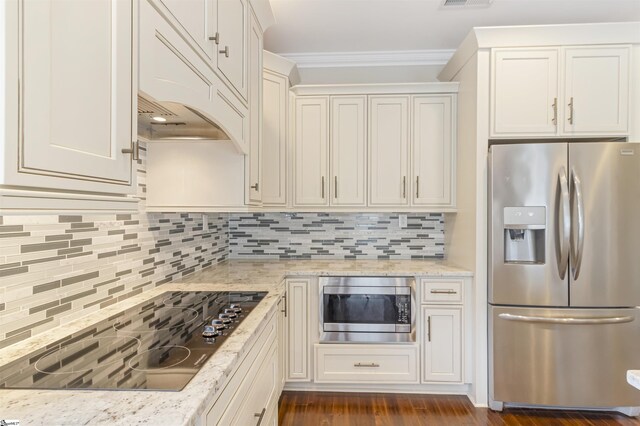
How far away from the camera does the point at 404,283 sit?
246 centimetres

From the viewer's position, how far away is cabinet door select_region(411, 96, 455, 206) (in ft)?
8.95

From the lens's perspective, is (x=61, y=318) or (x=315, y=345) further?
(x=315, y=345)

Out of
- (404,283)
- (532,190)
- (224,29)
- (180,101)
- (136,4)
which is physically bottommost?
(404,283)

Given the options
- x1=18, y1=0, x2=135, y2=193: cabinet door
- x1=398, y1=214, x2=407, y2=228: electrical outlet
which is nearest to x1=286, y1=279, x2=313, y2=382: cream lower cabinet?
x1=398, y1=214, x2=407, y2=228: electrical outlet

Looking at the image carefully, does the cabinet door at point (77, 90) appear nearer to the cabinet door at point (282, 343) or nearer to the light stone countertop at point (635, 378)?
the light stone countertop at point (635, 378)

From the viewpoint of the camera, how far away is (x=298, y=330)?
8.22ft

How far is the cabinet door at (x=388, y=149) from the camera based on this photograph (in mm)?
2754

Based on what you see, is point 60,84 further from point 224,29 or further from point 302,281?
point 302,281

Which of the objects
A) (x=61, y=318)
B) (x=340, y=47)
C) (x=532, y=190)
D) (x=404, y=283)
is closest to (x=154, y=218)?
(x=61, y=318)

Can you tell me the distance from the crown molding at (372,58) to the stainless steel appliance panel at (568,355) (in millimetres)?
2112

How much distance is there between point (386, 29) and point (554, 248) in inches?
75.5

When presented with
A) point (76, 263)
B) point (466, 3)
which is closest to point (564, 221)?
point (466, 3)

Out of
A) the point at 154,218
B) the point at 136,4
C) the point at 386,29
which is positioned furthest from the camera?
the point at 386,29

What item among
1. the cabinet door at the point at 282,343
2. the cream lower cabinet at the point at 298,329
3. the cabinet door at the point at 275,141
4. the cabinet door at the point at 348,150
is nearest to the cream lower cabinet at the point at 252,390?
the cabinet door at the point at 282,343
